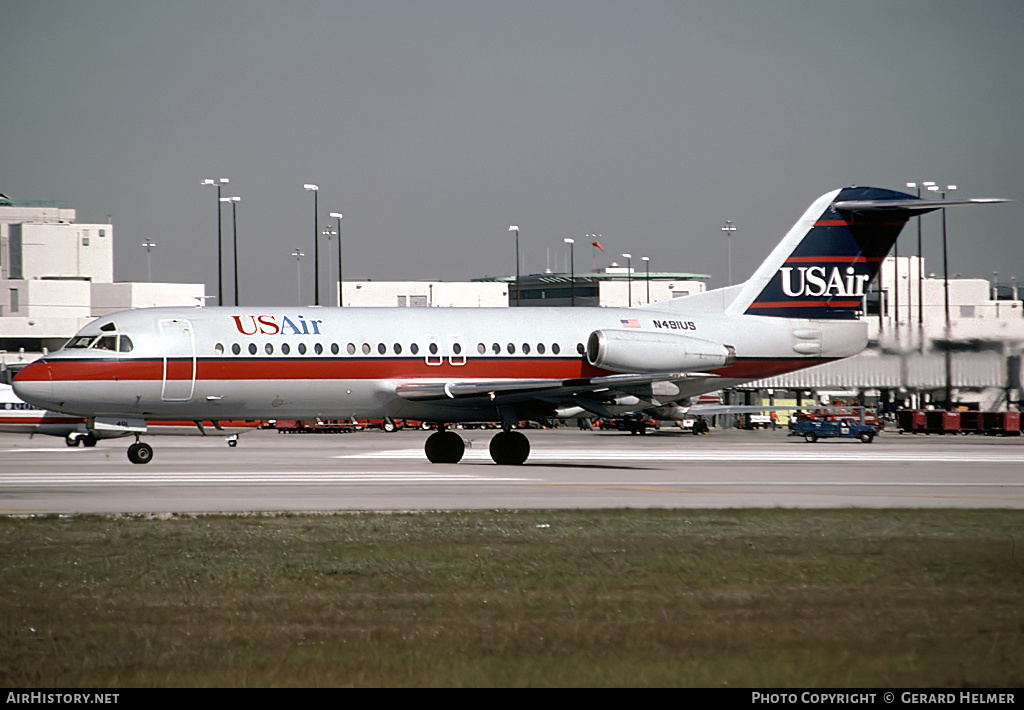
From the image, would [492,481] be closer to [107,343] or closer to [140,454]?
[107,343]

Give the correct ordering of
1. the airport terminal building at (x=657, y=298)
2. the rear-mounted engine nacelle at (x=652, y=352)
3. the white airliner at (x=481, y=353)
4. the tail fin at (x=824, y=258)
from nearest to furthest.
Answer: the white airliner at (x=481, y=353) → the rear-mounted engine nacelle at (x=652, y=352) → the tail fin at (x=824, y=258) → the airport terminal building at (x=657, y=298)

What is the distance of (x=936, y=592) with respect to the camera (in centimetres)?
1213

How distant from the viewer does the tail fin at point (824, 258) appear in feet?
120

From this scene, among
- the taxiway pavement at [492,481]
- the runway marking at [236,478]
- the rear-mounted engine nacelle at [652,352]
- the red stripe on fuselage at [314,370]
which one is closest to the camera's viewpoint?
the taxiway pavement at [492,481]

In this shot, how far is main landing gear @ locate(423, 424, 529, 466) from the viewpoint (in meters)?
33.7

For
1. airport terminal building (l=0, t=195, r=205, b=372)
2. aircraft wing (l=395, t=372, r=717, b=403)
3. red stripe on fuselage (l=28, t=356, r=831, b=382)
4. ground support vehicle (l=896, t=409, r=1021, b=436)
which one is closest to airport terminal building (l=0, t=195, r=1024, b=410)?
airport terminal building (l=0, t=195, r=205, b=372)

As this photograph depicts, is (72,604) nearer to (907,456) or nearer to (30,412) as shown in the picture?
(907,456)

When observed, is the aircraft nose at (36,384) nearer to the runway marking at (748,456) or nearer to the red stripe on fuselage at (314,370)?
the red stripe on fuselage at (314,370)

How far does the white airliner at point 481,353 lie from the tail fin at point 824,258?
1.7 inches

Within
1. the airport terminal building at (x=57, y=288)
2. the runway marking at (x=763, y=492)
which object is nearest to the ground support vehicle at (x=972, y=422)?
the runway marking at (x=763, y=492)

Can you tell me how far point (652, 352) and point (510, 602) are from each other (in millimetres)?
22550
